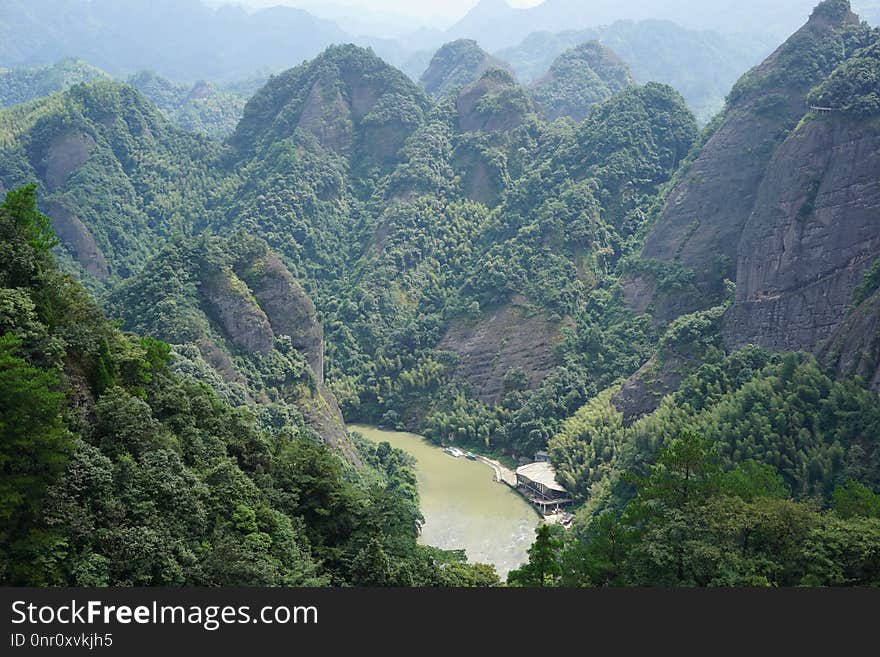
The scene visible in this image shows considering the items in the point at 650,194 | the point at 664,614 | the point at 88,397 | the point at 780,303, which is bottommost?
the point at 664,614

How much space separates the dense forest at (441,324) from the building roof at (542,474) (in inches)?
43.6

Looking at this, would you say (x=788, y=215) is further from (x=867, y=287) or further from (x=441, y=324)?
(x=441, y=324)

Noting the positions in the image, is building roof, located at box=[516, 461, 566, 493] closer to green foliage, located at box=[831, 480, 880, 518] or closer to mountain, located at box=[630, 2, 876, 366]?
mountain, located at box=[630, 2, 876, 366]

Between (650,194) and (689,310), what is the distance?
20125mm

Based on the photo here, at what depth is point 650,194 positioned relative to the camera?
78.7m

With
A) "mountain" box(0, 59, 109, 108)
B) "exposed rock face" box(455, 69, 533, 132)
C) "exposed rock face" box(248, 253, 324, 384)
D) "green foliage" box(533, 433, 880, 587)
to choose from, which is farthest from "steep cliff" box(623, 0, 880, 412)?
"mountain" box(0, 59, 109, 108)

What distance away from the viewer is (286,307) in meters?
58.2

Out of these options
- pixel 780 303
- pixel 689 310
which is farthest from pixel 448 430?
pixel 780 303

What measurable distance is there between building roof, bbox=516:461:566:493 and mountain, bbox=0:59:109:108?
126652 millimetres

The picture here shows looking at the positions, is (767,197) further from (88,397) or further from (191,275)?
(88,397)

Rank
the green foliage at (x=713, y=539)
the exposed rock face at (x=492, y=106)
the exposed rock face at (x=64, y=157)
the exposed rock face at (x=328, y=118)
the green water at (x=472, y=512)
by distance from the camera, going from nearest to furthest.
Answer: the green foliage at (x=713, y=539) → the green water at (x=472, y=512) → the exposed rock face at (x=64, y=157) → the exposed rock face at (x=492, y=106) → the exposed rock face at (x=328, y=118)

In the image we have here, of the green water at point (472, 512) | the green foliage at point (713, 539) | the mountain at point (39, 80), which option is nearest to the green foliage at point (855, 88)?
the green water at point (472, 512)

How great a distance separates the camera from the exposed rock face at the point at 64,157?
280ft

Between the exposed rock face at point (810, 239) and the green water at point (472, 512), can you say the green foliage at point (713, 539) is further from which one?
the exposed rock face at point (810, 239)
